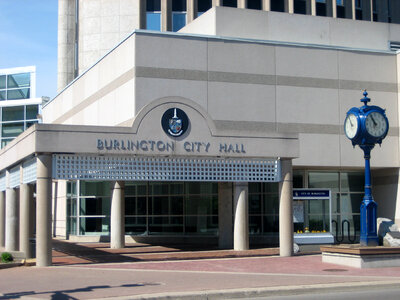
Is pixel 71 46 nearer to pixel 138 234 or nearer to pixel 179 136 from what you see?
pixel 138 234

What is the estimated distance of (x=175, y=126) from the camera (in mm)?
22734

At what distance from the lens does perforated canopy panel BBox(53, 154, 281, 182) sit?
71.8 feet

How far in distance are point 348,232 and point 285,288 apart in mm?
18554

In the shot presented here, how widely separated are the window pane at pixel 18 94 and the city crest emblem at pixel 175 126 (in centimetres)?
3760

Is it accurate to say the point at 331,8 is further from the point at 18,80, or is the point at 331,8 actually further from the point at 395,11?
the point at 18,80

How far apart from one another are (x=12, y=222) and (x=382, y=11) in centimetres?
3910

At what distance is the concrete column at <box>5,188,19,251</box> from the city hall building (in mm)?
60

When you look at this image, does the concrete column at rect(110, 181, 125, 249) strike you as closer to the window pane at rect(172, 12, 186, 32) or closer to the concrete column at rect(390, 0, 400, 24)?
the window pane at rect(172, 12, 186, 32)

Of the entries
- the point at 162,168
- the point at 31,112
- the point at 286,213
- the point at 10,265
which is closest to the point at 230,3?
the point at 31,112

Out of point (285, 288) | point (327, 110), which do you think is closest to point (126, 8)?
point (327, 110)

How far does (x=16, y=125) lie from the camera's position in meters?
55.6

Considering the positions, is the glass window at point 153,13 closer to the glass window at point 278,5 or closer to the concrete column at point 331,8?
the glass window at point 278,5

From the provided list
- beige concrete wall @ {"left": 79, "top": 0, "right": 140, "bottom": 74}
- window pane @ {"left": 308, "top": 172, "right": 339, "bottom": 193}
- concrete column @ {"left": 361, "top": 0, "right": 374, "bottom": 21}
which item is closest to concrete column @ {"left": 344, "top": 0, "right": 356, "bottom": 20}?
concrete column @ {"left": 361, "top": 0, "right": 374, "bottom": 21}

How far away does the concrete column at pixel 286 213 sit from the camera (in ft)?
79.6
